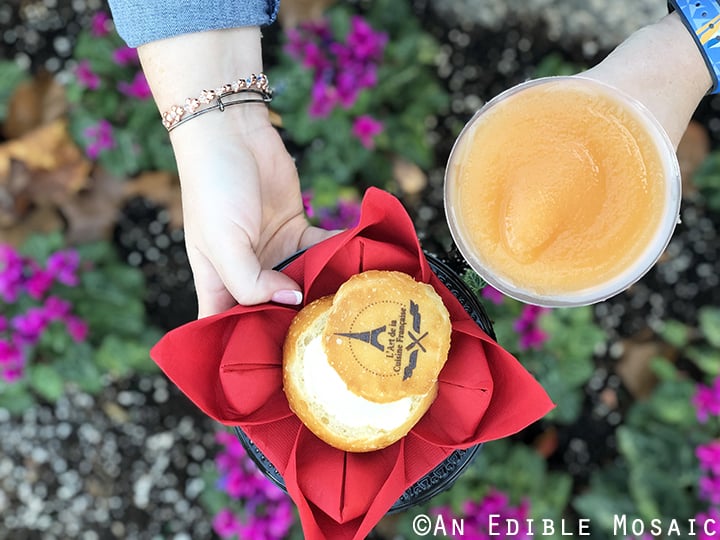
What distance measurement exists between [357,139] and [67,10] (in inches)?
42.4

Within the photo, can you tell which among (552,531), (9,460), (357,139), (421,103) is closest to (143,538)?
(9,460)

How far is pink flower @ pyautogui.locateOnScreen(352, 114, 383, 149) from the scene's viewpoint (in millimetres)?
1787

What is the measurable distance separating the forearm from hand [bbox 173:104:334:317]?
26.3 inches

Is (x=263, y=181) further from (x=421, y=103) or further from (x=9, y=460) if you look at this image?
(x=9, y=460)

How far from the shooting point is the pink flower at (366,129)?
1.79 meters

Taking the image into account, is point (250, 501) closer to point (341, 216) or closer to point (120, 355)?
point (120, 355)

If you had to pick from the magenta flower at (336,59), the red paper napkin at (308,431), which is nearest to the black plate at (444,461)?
the red paper napkin at (308,431)

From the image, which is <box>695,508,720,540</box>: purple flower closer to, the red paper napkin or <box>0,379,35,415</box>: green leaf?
the red paper napkin

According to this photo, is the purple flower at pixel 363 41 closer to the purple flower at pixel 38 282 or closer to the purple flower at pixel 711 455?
the purple flower at pixel 38 282

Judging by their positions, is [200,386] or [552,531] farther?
[552,531]

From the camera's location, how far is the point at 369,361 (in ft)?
3.06

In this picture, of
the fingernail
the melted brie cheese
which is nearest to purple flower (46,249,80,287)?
the fingernail

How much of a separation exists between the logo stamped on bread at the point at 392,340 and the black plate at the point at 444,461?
231 mm

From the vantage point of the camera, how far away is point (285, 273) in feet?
3.84
